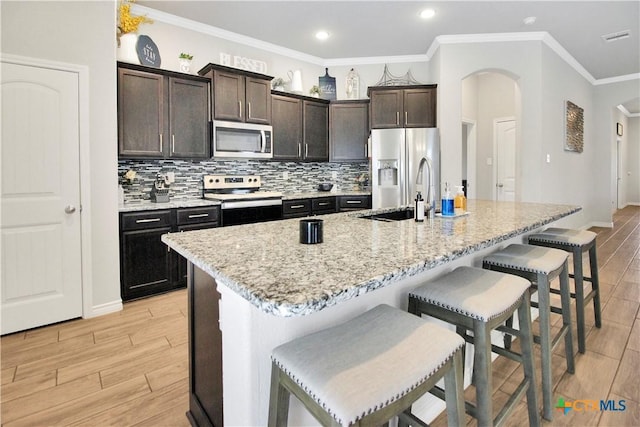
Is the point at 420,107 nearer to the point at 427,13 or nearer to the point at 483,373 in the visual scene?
the point at 427,13

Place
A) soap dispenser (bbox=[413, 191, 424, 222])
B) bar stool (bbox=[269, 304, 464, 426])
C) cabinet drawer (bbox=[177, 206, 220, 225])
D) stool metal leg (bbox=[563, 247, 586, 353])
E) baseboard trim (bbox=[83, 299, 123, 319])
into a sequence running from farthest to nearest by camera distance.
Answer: cabinet drawer (bbox=[177, 206, 220, 225]) < baseboard trim (bbox=[83, 299, 123, 319]) < stool metal leg (bbox=[563, 247, 586, 353]) < soap dispenser (bbox=[413, 191, 424, 222]) < bar stool (bbox=[269, 304, 464, 426])

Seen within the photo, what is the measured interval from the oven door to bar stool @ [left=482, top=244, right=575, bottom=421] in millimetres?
2502

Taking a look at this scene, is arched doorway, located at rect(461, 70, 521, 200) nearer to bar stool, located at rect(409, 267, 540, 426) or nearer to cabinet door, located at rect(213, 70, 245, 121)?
cabinet door, located at rect(213, 70, 245, 121)

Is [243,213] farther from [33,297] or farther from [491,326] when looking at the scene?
[491,326]

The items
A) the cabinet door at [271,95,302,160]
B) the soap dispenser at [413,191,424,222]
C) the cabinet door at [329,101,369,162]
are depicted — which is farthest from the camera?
the cabinet door at [329,101,369,162]

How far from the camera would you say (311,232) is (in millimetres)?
1329

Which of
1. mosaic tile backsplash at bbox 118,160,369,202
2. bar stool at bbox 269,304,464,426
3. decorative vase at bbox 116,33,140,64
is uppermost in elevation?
Answer: decorative vase at bbox 116,33,140,64

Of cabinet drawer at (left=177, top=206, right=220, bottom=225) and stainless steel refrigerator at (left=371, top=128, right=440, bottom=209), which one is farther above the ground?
stainless steel refrigerator at (left=371, top=128, right=440, bottom=209)

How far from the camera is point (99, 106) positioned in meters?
2.80

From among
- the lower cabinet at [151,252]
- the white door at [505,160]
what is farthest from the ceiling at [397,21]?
the lower cabinet at [151,252]

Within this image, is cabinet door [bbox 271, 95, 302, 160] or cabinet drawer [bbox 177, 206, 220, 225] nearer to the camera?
cabinet drawer [bbox 177, 206, 220, 225]

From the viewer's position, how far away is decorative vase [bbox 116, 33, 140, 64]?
323cm

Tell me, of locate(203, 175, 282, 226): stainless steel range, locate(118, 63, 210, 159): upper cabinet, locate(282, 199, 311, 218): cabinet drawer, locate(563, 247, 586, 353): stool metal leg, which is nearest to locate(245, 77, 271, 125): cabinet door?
locate(118, 63, 210, 159): upper cabinet

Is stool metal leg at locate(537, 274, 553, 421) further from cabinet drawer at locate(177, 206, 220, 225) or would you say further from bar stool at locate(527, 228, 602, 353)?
cabinet drawer at locate(177, 206, 220, 225)
